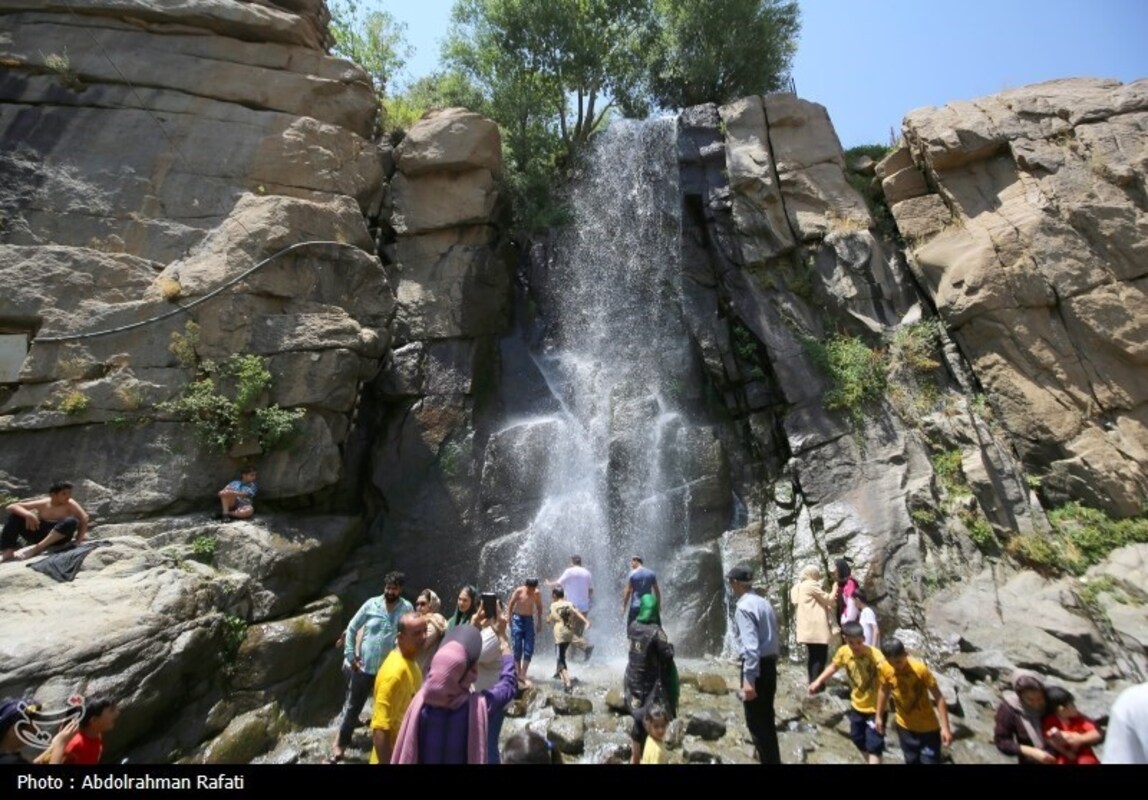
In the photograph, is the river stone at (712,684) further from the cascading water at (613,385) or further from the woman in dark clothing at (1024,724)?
the woman in dark clothing at (1024,724)

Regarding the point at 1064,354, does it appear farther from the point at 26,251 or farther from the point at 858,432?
the point at 26,251

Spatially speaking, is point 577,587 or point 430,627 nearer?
point 430,627

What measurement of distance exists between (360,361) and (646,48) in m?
17.2

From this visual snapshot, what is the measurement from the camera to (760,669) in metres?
5.55

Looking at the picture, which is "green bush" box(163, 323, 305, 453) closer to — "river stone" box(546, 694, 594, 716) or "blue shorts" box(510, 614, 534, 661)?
"blue shorts" box(510, 614, 534, 661)

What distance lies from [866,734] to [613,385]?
10340mm

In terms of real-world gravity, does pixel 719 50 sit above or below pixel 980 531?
above

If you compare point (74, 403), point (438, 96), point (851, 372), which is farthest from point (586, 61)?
point (74, 403)

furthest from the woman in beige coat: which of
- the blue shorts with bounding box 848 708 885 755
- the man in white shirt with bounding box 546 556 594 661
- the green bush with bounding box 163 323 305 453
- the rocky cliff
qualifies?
the green bush with bounding box 163 323 305 453

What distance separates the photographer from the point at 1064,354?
12.2m

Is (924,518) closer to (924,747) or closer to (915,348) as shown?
(915,348)

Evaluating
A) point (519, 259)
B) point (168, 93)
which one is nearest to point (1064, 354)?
point (519, 259)

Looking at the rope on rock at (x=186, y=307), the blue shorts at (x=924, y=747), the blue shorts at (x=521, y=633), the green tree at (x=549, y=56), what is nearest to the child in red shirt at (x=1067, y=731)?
the blue shorts at (x=924, y=747)

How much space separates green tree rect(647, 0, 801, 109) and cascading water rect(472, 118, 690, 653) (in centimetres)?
444
